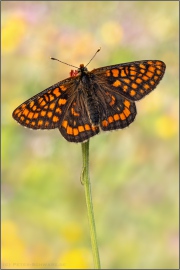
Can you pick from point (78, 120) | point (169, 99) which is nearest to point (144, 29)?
point (169, 99)

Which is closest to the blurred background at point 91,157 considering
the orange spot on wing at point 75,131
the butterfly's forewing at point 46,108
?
the butterfly's forewing at point 46,108

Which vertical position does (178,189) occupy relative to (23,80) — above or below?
below

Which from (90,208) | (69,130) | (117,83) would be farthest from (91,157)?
(90,208)

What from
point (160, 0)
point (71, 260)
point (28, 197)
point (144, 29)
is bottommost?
point (71, 260)

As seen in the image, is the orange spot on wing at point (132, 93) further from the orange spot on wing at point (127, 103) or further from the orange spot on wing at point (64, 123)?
the orange spot on wing at point (64, 123)

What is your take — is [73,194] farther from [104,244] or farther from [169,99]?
[169,99]

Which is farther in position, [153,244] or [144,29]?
[144,29]

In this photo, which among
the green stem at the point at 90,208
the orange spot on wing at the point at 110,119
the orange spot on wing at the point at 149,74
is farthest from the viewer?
the orange spot on wing at the point at 149,74
